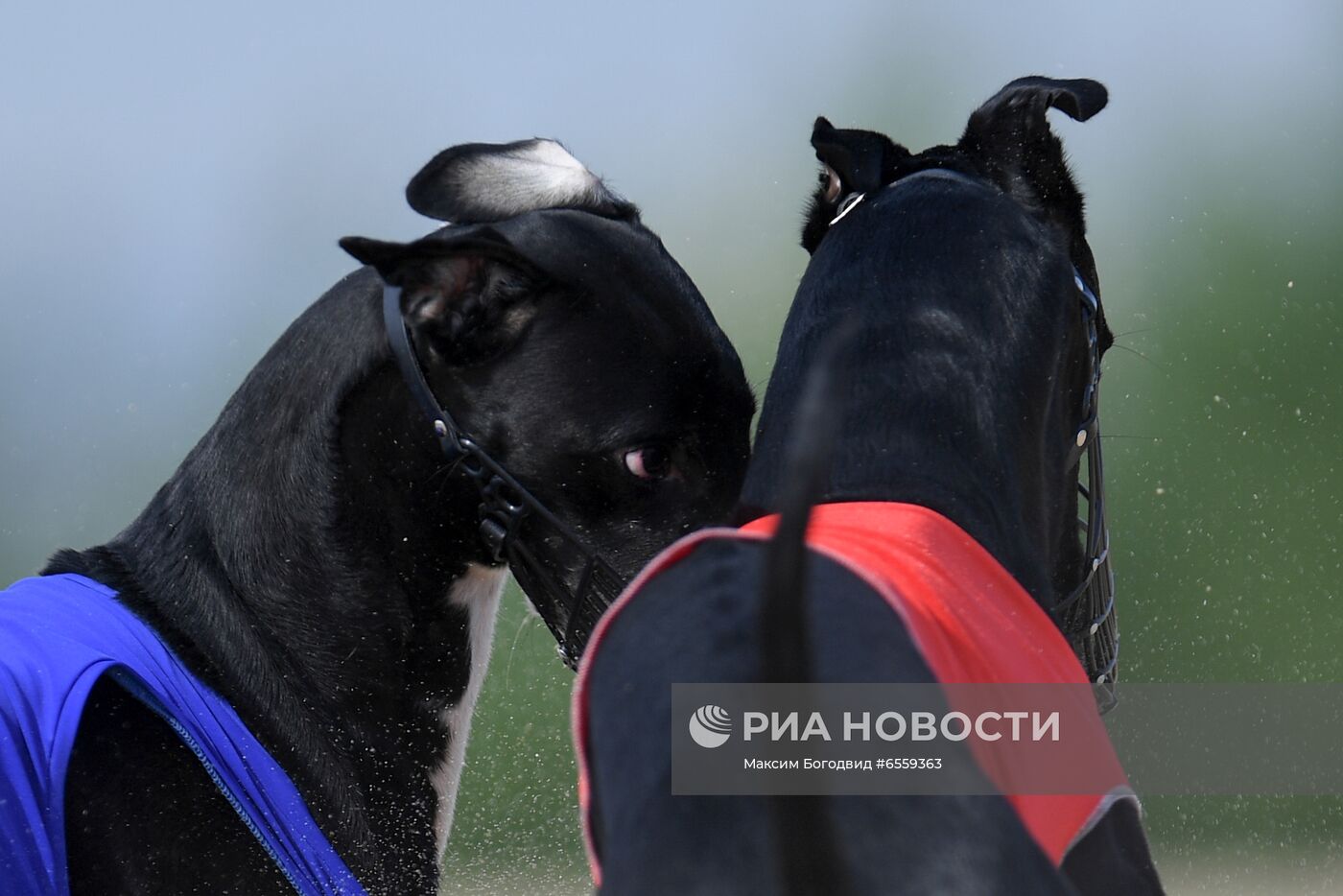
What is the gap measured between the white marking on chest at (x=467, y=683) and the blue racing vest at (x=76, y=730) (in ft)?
1.05

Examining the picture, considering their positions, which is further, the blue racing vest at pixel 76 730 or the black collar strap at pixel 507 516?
the black collar strap at pixel 507 516

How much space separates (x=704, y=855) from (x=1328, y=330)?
13.0 meters

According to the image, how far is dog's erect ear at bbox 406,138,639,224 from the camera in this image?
3.20 meters

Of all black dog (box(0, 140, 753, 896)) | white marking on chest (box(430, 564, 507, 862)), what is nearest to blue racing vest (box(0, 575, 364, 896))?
black dog (box(0, 140, 753, 896))

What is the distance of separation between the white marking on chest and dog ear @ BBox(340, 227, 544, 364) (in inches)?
17.0

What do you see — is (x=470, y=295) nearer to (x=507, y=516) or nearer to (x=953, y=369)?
(x=507, y=516)

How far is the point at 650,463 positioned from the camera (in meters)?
2.99

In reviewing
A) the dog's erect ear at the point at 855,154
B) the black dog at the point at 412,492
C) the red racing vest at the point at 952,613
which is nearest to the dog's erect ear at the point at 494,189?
the black dog at the point at 412,492

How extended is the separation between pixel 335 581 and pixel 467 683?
348mm

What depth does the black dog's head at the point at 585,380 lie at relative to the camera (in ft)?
9.73

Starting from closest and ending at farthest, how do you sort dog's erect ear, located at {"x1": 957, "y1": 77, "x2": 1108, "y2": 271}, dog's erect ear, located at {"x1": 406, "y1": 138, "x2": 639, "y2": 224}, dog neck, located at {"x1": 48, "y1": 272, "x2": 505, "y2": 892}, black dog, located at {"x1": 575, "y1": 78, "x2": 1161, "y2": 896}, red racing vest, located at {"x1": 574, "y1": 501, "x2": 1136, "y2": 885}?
black dog, located at {"x1": 575, "y1": 78, "x2": 1161, "y2": 896}, red racing vest, located at {"x1": 574, "y1": 501, "x2": 1136, "y2": 885}, dog's erect ear, located at {"x1": 957, "y1": 77, "x2": 1108, "y2": 271}, dog neck, located at {"x1": 48, "y1": 272, "x2": 505, "y2": 892}, dog's erect ear, located at {"x1": 406, "y1": 138, "x2": 639, "y2": 224}

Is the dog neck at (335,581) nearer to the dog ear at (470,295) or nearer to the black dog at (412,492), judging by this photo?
the black dog at (412,492)

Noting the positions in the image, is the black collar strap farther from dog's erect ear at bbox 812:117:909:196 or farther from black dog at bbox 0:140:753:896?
dog's erect ear at bbox 812:117:909:196

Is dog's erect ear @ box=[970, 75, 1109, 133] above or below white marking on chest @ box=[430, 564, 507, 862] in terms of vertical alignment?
above
